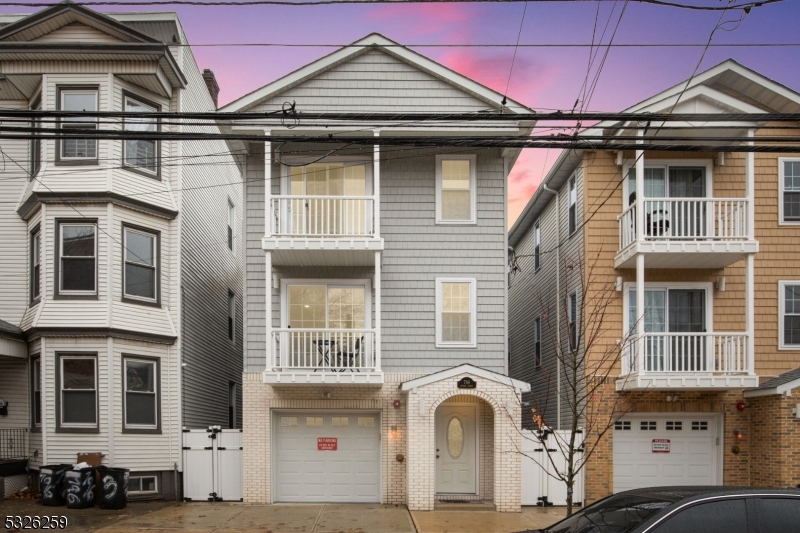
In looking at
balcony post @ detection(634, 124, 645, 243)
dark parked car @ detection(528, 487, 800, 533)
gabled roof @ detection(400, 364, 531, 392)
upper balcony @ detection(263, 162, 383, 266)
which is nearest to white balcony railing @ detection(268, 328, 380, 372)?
gabled roof @ detection(400, 364, 531, 392)

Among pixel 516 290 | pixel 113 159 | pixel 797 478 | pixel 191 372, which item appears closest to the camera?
pixel 797 478

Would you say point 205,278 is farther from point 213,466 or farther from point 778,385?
point 778,385

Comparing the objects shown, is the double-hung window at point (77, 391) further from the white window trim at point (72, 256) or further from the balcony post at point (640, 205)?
the balcony post at point (640, 205)

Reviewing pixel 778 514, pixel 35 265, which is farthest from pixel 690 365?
pixel 35 265

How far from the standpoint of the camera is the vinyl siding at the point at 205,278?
1780 centimetres

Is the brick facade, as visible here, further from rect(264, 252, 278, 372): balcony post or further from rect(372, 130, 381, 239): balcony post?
rect(372, 130, 381, 239): balcony post

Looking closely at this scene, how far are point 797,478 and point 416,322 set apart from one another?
28.0 feet

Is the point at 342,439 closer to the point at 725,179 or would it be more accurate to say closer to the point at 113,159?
the point at 113,159

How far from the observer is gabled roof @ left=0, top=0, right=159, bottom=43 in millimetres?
15836

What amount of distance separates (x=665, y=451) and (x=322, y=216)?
30.5ft

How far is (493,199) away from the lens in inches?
664

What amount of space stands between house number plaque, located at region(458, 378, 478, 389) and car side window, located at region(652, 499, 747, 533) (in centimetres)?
865

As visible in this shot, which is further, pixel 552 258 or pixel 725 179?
pixel 552 258

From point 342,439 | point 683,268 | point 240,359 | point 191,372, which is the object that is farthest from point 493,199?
point 240,359
